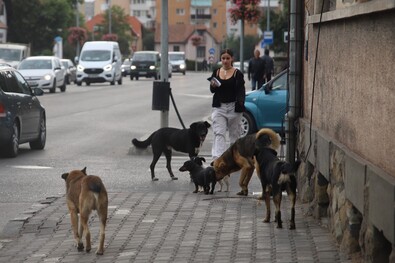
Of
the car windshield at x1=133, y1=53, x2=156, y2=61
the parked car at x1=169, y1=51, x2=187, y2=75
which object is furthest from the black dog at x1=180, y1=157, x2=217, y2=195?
the parked car at x1=169, y1=51, x2=187, y2=75

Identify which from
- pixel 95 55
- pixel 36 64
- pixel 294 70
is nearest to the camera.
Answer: pixel 294 70

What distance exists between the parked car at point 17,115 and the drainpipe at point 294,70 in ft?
23.0

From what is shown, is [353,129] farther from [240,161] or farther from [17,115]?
[17,115]

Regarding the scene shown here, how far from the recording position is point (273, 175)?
37.1 feet

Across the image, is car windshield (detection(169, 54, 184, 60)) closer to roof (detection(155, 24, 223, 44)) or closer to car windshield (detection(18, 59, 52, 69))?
car windshield (detection(18, 59, 52, 69))

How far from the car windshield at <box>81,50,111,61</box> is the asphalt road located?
2470cm

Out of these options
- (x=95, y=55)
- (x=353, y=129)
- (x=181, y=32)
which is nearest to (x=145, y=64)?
(x=95, y=55)

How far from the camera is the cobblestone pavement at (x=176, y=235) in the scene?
9758 mm

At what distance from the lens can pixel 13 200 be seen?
14.5m

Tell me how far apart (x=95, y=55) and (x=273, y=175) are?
Result: 55.3 m

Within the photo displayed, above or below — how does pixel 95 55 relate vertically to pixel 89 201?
below

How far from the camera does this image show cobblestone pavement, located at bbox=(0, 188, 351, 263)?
976cm

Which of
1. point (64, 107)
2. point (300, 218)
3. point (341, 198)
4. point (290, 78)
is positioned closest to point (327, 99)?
point (300, 218)

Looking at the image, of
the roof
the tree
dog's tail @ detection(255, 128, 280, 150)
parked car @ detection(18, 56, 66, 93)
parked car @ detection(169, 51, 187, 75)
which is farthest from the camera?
the roof
